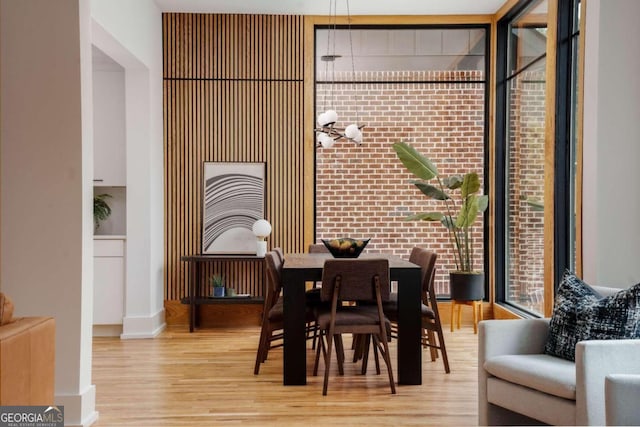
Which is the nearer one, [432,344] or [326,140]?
[432,344]

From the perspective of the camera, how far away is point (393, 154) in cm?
723

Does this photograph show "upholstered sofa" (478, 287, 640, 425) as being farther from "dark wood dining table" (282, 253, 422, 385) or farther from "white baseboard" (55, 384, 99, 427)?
"white baseboard" (55, 384, 99, 427)

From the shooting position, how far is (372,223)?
7.23 m

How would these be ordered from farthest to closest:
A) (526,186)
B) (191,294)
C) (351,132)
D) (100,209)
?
(100,209) → (191,294) → (526,186) → (351,132)

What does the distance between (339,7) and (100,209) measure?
3.37m

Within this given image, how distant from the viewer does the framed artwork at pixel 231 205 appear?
23.1 feet

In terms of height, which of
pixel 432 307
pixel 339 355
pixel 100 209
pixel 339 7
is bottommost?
pixel 339 355

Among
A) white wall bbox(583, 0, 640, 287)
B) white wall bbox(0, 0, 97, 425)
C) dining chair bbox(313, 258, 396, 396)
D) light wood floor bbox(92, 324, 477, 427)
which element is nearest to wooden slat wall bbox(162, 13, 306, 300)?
light wood floor bbox(92, 324, 477, 427)

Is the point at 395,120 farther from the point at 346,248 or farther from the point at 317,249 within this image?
the point at 346,248

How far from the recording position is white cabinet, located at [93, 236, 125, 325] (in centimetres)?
648

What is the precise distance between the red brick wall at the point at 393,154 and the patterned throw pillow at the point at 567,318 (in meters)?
3.65

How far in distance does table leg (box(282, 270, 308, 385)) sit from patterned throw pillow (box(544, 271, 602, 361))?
69.5 inches

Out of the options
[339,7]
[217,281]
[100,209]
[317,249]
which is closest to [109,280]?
[100,209]

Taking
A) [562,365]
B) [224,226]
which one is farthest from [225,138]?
[562,365]
